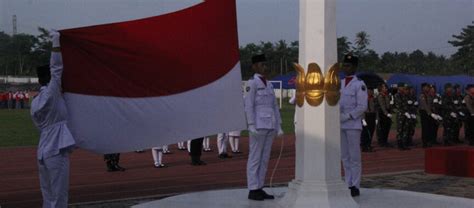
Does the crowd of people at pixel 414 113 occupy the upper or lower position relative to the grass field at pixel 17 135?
upper

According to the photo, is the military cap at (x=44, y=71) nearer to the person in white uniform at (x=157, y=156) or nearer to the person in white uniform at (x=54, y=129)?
the person in white uniform at (x=54, y=129)

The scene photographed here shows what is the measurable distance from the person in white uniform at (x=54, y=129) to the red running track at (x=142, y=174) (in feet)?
8.94

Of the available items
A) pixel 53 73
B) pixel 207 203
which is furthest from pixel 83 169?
pixel 53 73

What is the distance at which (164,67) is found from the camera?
6.28 metres

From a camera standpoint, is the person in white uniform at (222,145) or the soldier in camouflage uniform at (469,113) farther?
the soldier in camouflage uniform at (469,113)

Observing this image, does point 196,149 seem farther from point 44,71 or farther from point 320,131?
point 44,71

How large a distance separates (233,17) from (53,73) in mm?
2111

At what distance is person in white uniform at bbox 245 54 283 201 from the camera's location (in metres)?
7.62

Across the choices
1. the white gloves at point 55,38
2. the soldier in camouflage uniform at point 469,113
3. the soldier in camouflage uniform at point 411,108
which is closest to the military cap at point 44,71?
the white gloves at point 55,38

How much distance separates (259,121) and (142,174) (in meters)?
4.81

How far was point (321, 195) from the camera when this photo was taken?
6.56m

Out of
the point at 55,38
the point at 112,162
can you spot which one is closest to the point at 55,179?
the point at 55,38

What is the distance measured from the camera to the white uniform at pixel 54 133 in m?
5.49

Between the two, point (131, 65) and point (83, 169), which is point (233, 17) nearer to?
point (131, 65)
